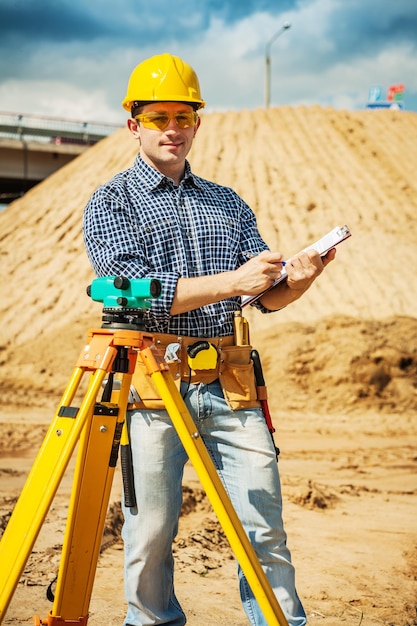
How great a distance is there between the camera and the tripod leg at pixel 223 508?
7.13ft

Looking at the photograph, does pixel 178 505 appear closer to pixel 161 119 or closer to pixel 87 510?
pixel 87 510

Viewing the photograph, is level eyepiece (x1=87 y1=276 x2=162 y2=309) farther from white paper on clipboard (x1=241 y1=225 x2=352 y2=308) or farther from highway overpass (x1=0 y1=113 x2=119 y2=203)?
highway overpass (x1=0 y1=113 x2=119 y2=203)

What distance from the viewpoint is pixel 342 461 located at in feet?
28.7

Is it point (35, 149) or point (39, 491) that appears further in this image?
point (35, 149)

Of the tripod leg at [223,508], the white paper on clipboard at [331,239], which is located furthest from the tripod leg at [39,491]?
the white paper on clipboard at [331,239]

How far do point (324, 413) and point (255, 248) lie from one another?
8987 mm

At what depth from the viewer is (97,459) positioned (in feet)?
7.93

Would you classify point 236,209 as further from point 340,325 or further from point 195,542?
point 340,325

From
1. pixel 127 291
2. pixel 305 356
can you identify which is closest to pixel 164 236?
pixel 127 291

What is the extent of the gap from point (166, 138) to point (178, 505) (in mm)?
1296

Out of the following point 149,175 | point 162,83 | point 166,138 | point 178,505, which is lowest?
point 178,505

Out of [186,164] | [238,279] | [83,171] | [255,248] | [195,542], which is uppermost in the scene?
[83,171]

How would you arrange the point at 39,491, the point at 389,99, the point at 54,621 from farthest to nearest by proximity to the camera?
the point at 389,99 → the point at 54,621 → the point at 39,491

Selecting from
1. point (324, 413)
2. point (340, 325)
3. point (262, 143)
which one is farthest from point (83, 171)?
point (324, 413)
